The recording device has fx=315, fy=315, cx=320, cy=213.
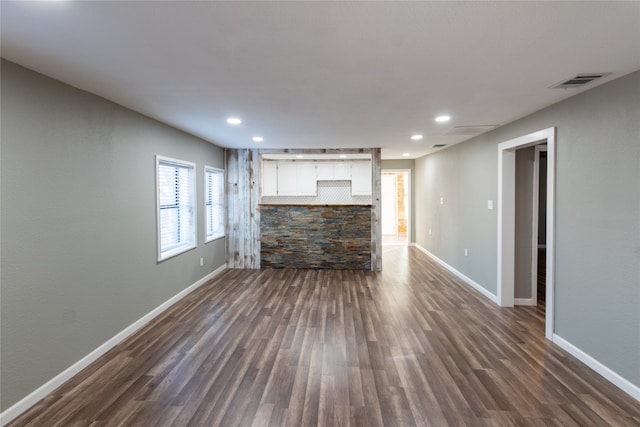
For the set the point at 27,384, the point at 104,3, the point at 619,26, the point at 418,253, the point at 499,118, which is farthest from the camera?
the point at 418,253

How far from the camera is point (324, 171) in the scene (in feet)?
25.7

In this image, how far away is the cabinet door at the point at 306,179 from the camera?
7809 millimetres

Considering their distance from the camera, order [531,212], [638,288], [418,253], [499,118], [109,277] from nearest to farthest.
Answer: [638,288] → [109,277] → [499,118] → [531,212] → [418,253]

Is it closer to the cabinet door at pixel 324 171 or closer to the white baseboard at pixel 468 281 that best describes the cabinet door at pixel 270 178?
the cabinet door at pixel 324 171

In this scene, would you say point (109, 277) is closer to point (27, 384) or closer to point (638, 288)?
point (27, 384)

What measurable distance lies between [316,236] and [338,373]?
12.3 ft

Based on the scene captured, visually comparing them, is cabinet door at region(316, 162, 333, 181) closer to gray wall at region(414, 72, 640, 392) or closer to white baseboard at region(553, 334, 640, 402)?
gray wall at region(414, 72, 640, 392)

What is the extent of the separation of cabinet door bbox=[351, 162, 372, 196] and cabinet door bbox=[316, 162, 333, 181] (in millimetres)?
548

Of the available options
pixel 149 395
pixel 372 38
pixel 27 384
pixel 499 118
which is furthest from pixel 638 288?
pixel 27 384

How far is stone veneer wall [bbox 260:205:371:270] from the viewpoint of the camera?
6.15 meters

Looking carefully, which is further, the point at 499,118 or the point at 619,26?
the point at 499,118

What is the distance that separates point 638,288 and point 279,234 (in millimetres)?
5058

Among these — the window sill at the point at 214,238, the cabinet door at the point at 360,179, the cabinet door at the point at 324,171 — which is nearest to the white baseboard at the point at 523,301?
the cabinet door at the point at 360,179

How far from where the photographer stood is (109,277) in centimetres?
298
